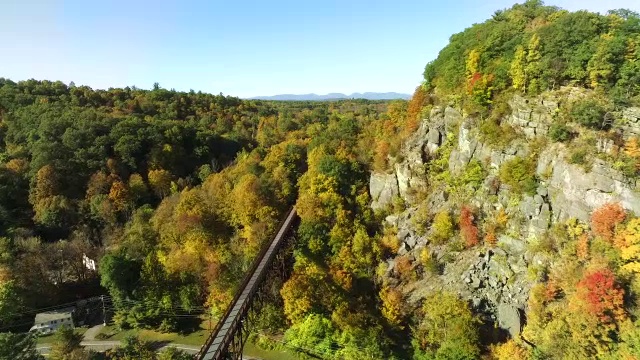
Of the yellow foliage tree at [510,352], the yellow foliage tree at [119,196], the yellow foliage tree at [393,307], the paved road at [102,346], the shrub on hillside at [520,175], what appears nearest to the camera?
the yellow foliage tree at [510,352]

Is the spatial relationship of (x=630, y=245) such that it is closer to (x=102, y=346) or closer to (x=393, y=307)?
(x=393, y=307)

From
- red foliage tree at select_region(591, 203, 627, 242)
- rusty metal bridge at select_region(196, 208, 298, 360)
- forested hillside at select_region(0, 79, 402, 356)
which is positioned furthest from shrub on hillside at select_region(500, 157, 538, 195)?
rusty metal bridge at select_region(196, 208, 298, 360)

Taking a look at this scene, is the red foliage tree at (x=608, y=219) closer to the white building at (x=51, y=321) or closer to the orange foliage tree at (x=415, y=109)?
the orange foliage tree at (x=415, y=109)

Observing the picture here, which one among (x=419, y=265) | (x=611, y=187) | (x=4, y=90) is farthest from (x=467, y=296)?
(x=4, y=90)

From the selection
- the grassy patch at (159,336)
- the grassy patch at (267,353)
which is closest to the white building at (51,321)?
the grassy patch at (159,336)

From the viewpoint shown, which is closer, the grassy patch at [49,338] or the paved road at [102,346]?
the paved road at [102,346]

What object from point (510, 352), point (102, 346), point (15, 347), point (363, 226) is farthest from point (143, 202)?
point (510, 352)

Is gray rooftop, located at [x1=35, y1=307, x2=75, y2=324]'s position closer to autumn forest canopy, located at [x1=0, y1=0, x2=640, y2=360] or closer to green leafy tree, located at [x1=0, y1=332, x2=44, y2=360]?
autumn forest canopy, located at [x1=0, y1=0, x2=640, y2=360]

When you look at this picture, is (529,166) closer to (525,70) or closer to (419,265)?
(525,70)
